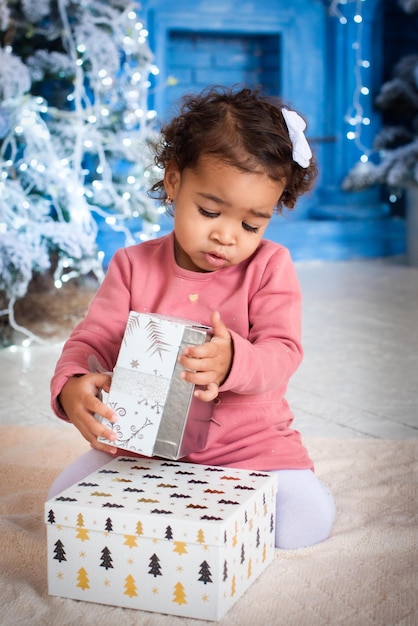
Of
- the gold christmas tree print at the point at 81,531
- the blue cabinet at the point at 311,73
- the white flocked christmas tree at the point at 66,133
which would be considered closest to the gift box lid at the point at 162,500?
the gold christmas tree print at the point at 81,531

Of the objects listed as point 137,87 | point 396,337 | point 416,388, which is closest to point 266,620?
point 416,388

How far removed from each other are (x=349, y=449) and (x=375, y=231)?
3256mm

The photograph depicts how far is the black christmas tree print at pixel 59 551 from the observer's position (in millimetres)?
1018

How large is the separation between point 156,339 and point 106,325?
250 millimetres

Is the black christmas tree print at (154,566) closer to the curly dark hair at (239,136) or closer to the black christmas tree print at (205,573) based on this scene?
the black christmas tree print at (205,573)

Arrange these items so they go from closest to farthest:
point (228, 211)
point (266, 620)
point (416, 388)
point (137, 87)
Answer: point (266, 620) → point (228, 211) → point (416, 388) → point (137, 87)

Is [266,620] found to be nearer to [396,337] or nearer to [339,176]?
[396,337]

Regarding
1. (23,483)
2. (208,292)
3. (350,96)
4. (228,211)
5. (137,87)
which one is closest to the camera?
(228,211)

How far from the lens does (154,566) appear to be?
0.99 m

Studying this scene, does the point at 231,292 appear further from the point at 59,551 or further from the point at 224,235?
the point at 59,551

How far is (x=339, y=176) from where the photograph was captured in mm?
4816

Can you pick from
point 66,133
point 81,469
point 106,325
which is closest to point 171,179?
point 106,325

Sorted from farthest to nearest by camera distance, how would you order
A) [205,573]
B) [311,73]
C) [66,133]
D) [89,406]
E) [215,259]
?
1. [311,73]
2. [66,133]
3. [215,259]
4. [89,406]
5. [205,573]

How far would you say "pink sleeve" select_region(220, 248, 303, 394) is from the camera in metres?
1.09
